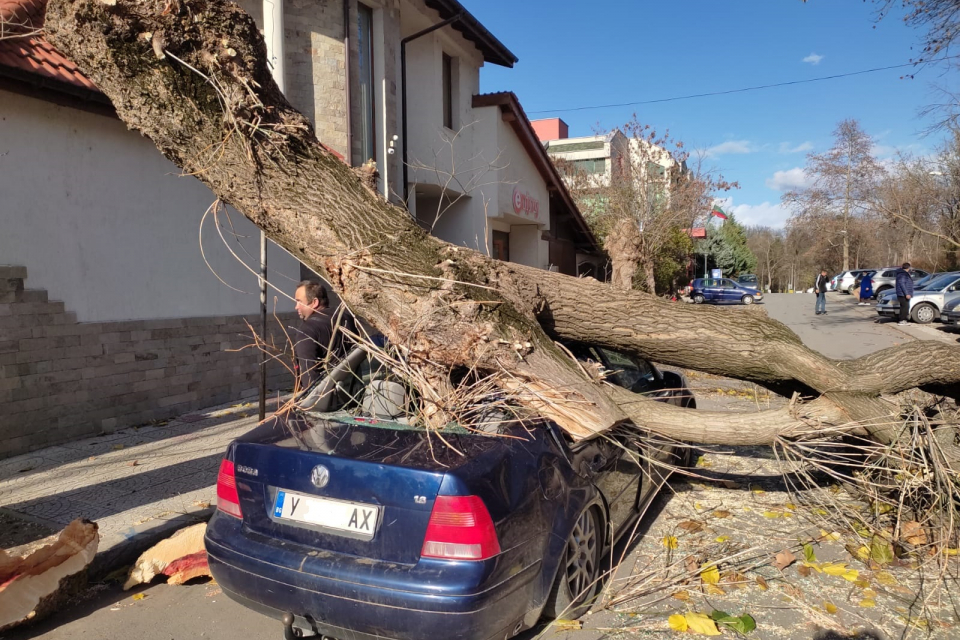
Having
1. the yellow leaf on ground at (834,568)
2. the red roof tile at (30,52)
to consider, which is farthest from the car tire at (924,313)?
the red roof tile at (30,52)

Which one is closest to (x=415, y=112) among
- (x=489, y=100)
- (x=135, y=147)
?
(x=489, y=100)

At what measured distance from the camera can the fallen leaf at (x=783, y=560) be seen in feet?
13.0

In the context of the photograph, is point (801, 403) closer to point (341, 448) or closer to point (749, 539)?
point (749, 539)

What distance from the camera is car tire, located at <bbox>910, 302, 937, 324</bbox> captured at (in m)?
20.7

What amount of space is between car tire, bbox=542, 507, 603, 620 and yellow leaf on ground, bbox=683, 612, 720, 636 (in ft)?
1.63

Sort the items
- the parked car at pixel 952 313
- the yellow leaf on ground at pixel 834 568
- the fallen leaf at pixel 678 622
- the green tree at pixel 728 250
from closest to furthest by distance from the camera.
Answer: the fallen leaf at pixel 678 622 < the yellow leaf on ground at pixel 834 568 < the parked car at pixel 952 313 < the green tree at pixel 728 250

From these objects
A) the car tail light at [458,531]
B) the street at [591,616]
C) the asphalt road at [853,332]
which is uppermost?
the car tail light at [458,531]

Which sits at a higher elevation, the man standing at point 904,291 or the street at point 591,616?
the man standing at point 904,291

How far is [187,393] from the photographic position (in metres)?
8.13

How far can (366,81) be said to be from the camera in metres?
11.2

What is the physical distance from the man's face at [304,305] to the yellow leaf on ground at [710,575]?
3721 mm

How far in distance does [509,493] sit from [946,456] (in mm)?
2883

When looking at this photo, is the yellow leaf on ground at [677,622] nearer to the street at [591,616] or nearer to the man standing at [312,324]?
the street at [591,616]

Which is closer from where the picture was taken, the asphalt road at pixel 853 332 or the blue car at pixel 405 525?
the blue car at pixel 405 525
